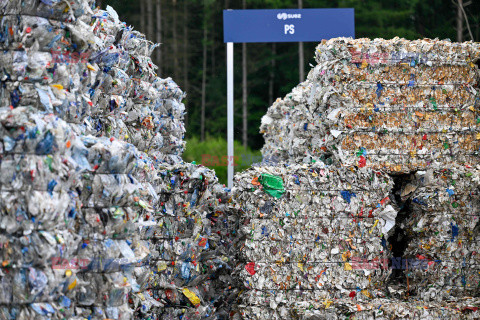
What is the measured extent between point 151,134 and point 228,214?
867 mm

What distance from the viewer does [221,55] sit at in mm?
20688

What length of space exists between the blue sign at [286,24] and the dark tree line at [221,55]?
956 centimetres

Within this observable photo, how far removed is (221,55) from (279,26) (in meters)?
12.1

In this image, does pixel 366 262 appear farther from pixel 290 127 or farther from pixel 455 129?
pixel 290 127

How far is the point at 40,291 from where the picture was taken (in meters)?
3.31

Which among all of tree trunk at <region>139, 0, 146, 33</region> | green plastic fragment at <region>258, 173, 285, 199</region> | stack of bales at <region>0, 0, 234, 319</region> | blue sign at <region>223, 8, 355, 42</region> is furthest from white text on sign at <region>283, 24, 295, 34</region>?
tree trunk at <region>139, 0, 146, 33</region>

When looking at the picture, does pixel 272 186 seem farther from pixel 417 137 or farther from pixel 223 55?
pixel 223 55

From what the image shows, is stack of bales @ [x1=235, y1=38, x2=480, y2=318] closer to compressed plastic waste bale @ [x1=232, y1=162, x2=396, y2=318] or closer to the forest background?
compressed plastic waste bale @ [x1=232, y1=162, x2=396, y2=318]

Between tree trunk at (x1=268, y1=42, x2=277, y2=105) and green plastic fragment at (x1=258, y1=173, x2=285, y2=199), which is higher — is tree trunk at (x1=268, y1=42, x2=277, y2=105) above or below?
above

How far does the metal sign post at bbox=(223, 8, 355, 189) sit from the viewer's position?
27.9 ft

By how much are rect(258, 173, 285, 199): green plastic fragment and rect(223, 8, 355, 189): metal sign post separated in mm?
3478

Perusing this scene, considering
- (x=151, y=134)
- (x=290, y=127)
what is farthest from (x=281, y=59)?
(x=151, y=134)

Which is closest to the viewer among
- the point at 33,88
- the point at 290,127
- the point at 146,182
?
the point at 33,88

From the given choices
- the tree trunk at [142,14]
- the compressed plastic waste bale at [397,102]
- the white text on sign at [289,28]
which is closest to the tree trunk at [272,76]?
the tree trunk at [142,14]
